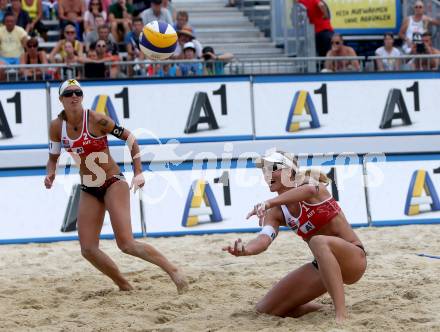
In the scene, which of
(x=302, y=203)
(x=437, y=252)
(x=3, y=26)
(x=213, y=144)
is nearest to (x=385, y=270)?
(x=437, y=252)

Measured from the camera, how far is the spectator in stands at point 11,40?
1316cm

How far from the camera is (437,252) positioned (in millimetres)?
9094

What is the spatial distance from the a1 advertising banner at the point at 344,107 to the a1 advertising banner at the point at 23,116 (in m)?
2.78

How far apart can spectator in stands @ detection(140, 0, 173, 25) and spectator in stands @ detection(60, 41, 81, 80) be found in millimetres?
1574

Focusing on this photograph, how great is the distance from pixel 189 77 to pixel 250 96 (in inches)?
33.1

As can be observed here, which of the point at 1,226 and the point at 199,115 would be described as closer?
the point at 1,226

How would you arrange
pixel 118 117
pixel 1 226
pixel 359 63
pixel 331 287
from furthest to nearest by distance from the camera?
pixel 359 63 → pixel 118 117 → pixel 1 226 → pixel 331 287

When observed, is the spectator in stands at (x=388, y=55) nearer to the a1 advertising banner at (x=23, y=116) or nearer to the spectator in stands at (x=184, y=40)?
the spectator in stands at (x=184, y=40)

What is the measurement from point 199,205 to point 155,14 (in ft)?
14.0

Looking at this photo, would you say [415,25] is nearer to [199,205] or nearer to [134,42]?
[134,42]

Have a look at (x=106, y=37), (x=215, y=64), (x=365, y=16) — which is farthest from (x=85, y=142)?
(x=365, y=16)

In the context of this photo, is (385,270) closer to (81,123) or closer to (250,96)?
(81,123)

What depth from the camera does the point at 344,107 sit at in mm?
12086

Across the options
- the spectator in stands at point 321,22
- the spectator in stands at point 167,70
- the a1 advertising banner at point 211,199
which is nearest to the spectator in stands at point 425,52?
the spectator in stands at point 321,22
